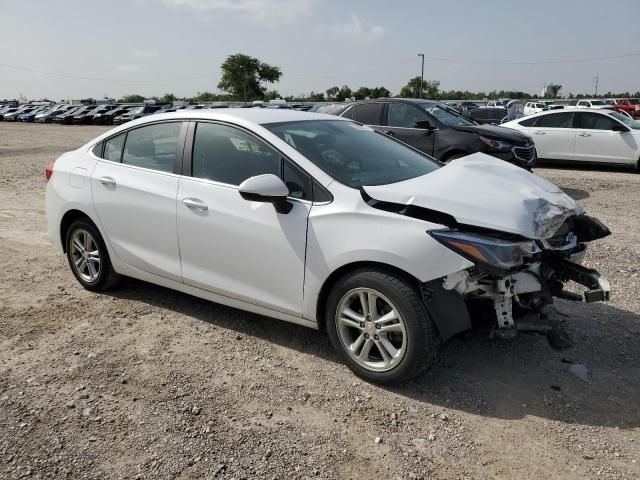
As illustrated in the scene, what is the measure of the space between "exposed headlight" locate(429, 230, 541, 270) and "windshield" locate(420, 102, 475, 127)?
7.01m

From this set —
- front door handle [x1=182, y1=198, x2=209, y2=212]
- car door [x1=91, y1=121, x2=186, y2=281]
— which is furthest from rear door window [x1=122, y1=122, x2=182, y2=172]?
front door handle [x1=182, y1=198, x2=209, y2=212]

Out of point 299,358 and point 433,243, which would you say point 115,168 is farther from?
point 433,243

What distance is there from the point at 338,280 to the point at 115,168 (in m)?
2.31

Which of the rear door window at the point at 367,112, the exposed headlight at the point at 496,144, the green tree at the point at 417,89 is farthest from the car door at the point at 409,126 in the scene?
the green tree at the point at 417,89

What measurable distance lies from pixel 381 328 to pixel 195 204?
63.5 inches

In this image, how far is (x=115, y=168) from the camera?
4.54m

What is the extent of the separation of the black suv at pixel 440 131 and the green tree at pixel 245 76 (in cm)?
9161

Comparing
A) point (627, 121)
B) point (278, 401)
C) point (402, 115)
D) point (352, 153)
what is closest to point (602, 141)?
point (627, 121)

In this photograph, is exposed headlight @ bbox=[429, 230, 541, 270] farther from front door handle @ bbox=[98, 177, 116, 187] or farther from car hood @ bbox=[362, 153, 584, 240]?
front door handle @ bbox=[98, 177, 116, 187]

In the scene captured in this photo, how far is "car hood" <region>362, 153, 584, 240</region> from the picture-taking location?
124 inches

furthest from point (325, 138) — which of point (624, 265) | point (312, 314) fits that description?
point (624, 265)

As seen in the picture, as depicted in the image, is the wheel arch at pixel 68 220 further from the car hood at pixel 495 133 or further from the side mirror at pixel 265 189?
the car hood at pixel 495 133

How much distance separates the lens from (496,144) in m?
9.55

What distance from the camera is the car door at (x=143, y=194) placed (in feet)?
13.5
